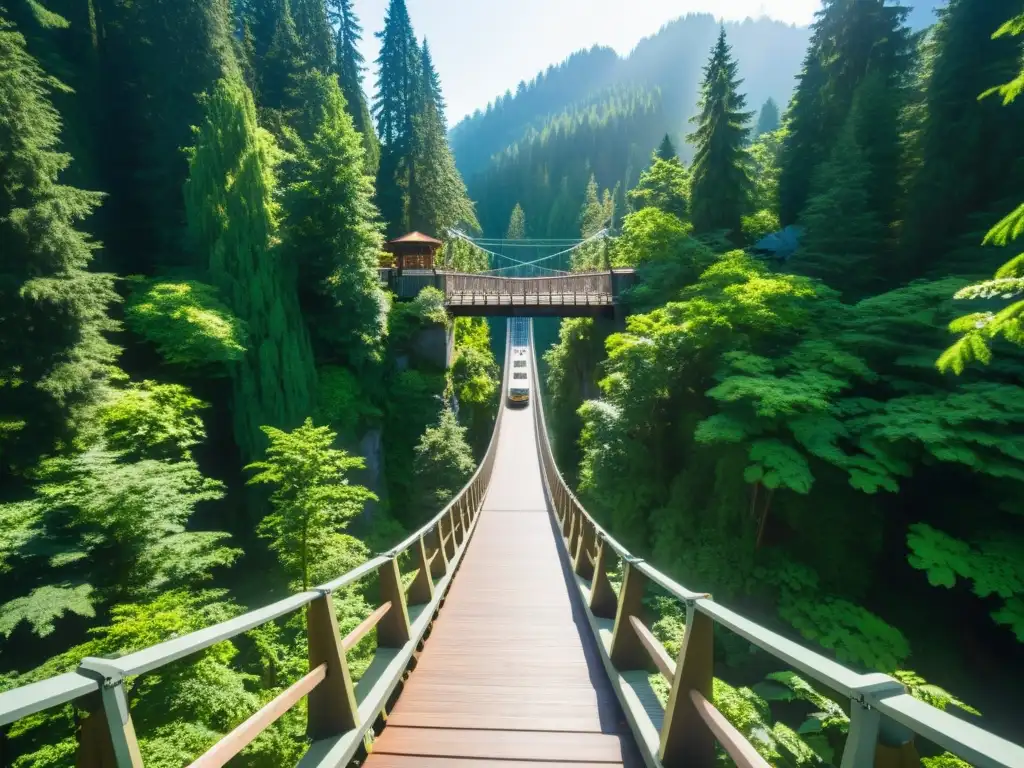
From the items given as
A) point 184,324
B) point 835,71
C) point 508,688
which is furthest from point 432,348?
point 835,71

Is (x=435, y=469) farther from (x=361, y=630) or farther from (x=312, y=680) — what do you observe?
(x=312, y=680)

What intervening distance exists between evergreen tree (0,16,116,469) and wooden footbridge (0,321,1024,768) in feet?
24.8

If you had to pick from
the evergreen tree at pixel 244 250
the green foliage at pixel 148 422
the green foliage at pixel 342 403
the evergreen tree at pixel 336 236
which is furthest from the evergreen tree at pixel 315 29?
the green foliage at pixel 148 422

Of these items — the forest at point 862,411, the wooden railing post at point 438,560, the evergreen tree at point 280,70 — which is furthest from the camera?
the evergreen tree at point 280,70

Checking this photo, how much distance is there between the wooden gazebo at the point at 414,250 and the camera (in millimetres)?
21172

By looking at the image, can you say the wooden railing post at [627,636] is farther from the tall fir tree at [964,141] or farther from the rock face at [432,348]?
the rock face at [432,348]

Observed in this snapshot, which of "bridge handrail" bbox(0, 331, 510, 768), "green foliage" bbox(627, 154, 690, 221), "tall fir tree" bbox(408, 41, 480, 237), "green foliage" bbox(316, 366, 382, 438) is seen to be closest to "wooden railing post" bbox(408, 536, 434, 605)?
"bridge handrail" bbox(0, 331, 510, 768)

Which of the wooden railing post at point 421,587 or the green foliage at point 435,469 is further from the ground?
the wooden railing post at point 421,587

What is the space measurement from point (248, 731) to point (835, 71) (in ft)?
71.9

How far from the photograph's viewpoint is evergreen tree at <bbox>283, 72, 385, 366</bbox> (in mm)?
14797

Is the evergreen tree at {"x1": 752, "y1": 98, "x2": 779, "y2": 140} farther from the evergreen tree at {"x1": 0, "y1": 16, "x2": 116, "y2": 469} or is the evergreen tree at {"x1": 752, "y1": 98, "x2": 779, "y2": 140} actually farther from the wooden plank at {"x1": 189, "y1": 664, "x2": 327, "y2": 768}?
the wooden plank at {"x1": 189, "y1": 664, "x2": 327, "y2": 768}

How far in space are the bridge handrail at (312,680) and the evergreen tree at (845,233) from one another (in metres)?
11.8

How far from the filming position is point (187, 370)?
38.9 ft

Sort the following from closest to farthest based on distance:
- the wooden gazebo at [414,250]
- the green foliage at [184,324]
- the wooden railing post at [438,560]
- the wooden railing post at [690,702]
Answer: the wooden railing post at [690,702] < the wooden railing post at [438,560] < the green foliage at [184,324] < the wooden gazebo at [414,250]
